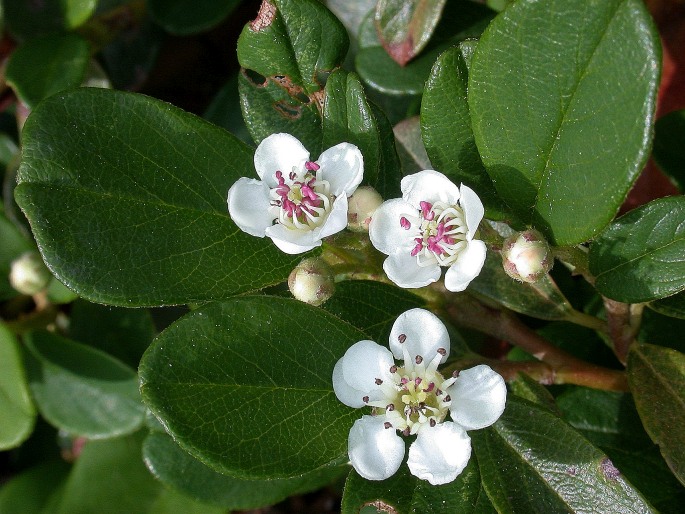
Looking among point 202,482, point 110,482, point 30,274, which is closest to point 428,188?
point 202,482

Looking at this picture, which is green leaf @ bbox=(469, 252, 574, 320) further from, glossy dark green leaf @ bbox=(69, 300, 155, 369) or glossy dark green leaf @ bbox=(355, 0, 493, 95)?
glossy dark green leaf @ bbox=(69, 300, 155, 369)

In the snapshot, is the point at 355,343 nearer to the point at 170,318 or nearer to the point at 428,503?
the point at 428,503

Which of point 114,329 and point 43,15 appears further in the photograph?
point 43,15

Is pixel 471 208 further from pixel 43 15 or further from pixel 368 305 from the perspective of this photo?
pixel 43 15

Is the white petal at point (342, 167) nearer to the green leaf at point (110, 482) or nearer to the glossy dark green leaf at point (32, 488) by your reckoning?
the green leaf at point (110, 482)

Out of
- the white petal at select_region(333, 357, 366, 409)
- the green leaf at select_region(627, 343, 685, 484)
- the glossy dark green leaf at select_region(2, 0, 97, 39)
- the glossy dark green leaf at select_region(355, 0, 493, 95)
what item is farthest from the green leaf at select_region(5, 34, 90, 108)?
the green leaf at select_region(627, 343, 685, 484)

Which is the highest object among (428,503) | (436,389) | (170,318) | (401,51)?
(401,51)

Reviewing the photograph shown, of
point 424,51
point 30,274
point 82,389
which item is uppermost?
point 424,51

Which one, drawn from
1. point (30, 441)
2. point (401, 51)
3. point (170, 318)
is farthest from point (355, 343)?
point (30, 441)
